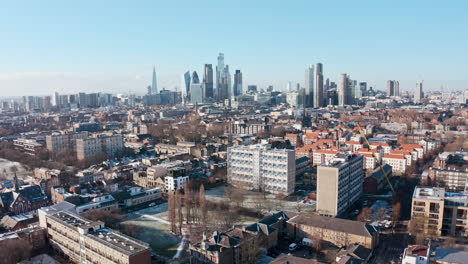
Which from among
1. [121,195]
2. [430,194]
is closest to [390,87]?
[430,194]

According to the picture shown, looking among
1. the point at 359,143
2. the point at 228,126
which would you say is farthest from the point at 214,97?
the point at 359,143

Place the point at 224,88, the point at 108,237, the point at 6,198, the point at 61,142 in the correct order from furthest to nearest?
the point at 224,88 < the point at 61,142 < the point at 6,198 < the point at 108,237

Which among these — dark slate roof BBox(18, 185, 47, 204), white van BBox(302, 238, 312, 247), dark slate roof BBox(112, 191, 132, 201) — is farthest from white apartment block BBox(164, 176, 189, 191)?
white van BBox(302, 238, 312, 247)

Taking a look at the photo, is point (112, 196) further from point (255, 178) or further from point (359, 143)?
point (359, 143)

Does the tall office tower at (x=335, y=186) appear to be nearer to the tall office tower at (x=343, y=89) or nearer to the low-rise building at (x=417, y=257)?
the low-rise building at (x=417, y=257)

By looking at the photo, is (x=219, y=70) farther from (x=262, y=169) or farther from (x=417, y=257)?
(x=417, y=257)
